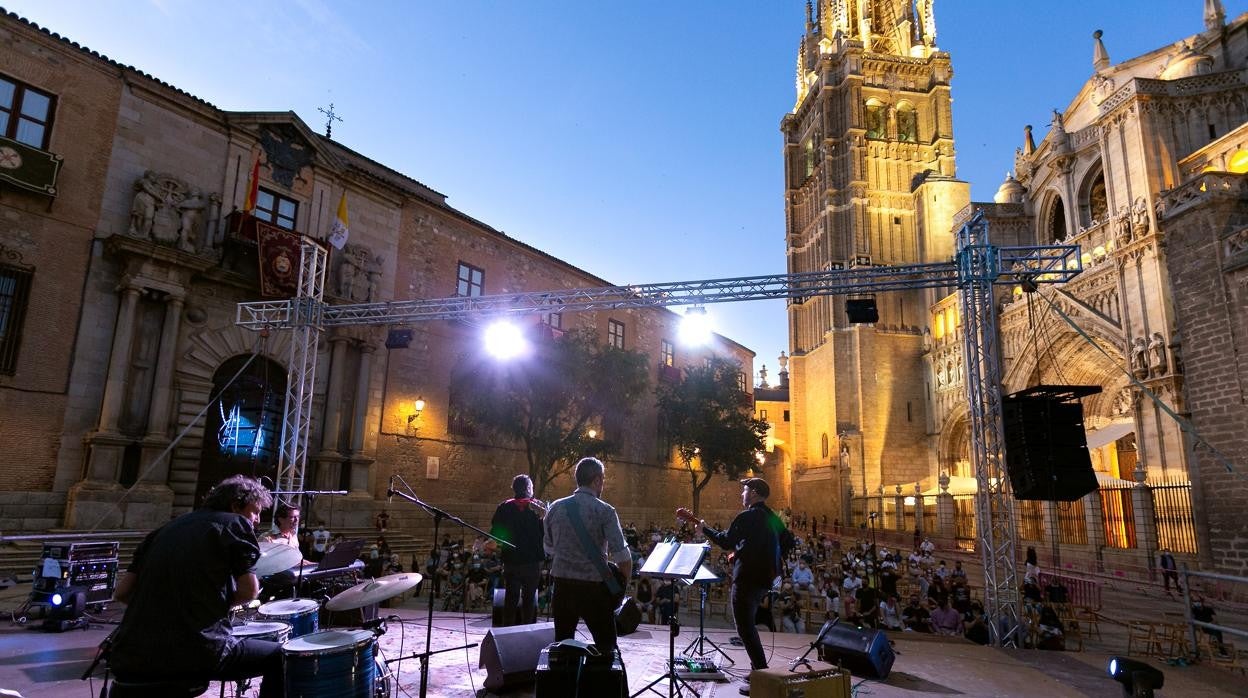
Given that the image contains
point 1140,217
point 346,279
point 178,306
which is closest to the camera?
point 178,306

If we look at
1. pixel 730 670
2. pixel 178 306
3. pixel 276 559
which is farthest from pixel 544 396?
pixel 276 559

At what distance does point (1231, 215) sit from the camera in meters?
13.3

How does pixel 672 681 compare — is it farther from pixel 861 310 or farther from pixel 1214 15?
pixel 1214 15

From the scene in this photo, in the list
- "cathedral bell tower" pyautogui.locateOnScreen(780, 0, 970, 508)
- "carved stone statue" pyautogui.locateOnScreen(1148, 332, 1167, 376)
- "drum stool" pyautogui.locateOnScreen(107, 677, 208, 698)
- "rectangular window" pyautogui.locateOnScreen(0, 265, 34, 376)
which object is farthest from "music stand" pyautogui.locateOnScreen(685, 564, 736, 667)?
"cathedral bell tower" pyautogui.locateOnScreen(780, 0, 970, 508)

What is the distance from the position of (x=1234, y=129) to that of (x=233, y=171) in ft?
97.7

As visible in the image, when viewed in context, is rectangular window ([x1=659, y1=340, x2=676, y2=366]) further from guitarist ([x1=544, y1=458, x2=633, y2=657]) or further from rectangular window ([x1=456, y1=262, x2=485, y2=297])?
guitarist ([x1=544, y1=458, x2=633, y2=657])

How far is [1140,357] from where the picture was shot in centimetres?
2059

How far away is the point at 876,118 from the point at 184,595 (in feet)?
152

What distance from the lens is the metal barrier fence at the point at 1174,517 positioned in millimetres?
16828

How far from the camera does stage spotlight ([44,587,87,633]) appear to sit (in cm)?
755

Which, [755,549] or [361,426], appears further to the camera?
[361,426]

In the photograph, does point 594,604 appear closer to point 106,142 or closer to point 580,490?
point 580,490

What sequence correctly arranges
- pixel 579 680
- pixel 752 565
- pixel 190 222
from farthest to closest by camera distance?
pixel 190 222 < pixel 752 565 < pixel 579 680

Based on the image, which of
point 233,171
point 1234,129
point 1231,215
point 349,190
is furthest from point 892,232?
point 233,171
